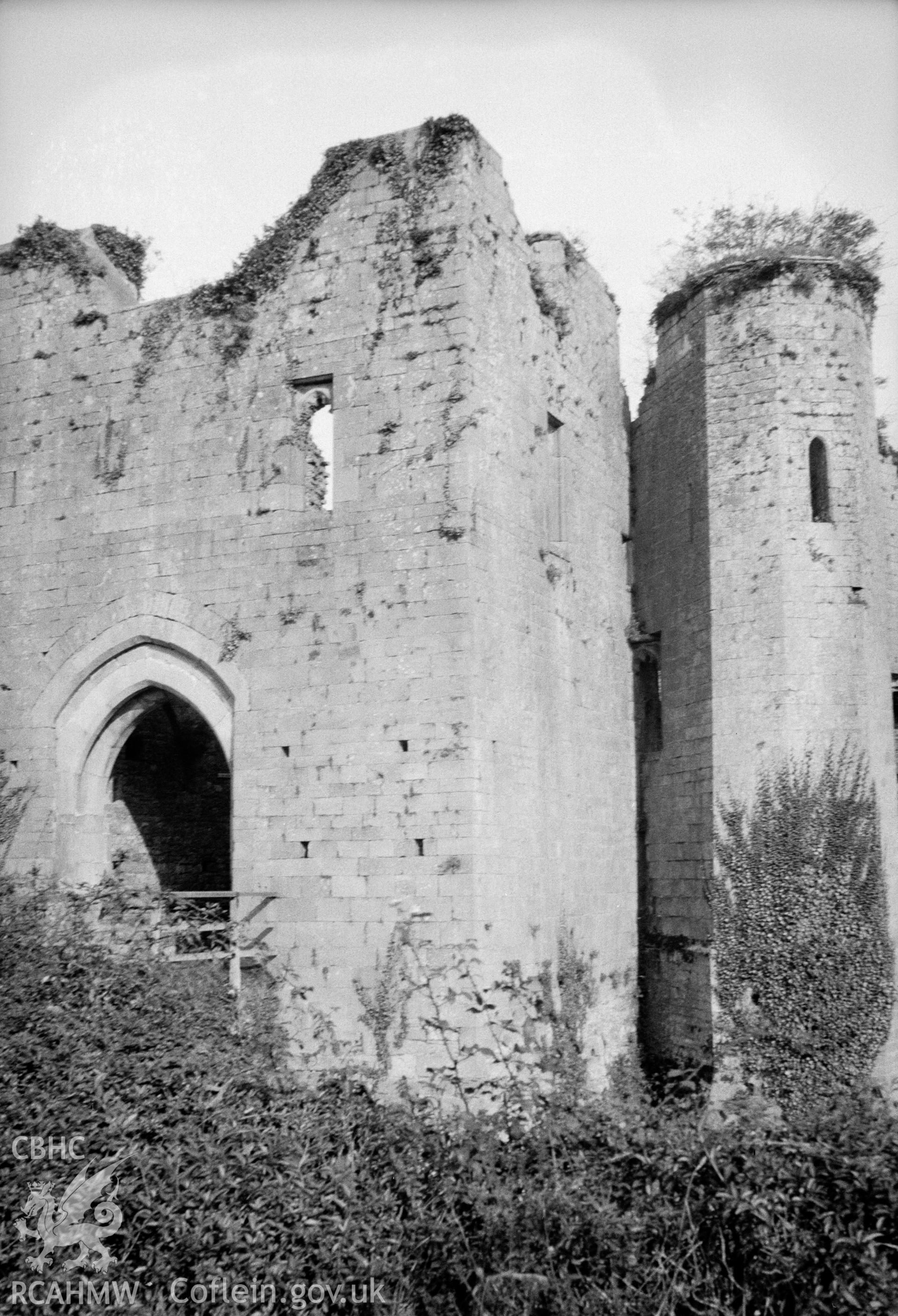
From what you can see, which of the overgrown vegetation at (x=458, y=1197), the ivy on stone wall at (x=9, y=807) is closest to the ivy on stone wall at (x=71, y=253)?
the ivy on stone wall at (x=9, y=807)

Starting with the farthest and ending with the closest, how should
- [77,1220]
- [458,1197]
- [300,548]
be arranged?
[300,548] < [77,1220] < [458,1197]

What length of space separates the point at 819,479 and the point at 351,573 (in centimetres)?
484

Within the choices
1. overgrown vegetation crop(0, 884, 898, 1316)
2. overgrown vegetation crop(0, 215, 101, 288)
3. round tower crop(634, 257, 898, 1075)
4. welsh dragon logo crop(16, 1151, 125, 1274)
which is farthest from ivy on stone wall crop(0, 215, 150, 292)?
welsh dragon logo crop(16, 1151, 125, 1274)

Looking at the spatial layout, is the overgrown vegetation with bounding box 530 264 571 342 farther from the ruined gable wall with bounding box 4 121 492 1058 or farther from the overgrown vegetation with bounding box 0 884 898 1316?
the overgrown vegetation with bounding box 0 884 898 1316

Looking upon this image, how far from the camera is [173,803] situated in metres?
14.1

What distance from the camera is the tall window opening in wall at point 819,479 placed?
500 inches

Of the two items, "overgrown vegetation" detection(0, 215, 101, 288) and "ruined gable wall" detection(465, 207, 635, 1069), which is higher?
"overgrown vegetation" detection(0, 215, 101, 288)

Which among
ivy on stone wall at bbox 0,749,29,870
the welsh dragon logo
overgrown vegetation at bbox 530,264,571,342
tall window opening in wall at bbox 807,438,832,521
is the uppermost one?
overgrown vegetation at bbox 530,264,571,342

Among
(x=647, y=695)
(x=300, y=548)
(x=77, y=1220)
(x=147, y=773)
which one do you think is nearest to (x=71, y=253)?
(x=300, y=548)

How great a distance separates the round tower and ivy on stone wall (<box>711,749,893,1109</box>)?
0.26m

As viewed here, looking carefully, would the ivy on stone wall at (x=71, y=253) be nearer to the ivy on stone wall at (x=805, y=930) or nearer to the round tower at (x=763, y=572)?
the round tower at (x=763, y=572)

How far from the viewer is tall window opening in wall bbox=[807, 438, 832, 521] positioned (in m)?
12.7

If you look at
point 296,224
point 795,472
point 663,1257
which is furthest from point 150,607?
point 663,1257

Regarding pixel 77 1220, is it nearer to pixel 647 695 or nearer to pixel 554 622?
pixel 554 622
